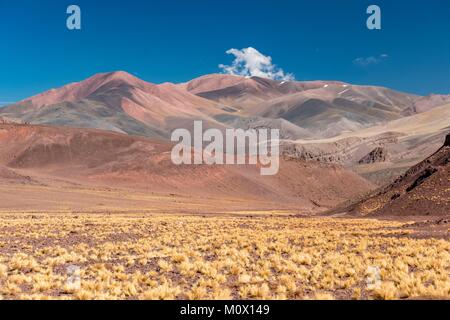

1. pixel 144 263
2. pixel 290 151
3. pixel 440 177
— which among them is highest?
pixel 290 151

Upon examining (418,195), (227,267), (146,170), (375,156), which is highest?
(375,156)

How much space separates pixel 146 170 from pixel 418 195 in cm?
7976

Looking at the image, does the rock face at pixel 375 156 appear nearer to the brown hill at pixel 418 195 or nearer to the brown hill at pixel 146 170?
the brown hill at pixel 146 170

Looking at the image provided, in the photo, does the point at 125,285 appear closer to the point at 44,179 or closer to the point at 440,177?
the point at 440,177

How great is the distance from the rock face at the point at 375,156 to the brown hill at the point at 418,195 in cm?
13233

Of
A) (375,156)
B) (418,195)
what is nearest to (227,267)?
(418,195)

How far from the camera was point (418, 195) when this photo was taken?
153ft

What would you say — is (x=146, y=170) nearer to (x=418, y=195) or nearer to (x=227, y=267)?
(x=418, y=195)

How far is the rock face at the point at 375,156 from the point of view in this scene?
614 ft

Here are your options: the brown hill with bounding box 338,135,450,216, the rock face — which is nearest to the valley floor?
the brown hill with bounding box 338,135,450,216

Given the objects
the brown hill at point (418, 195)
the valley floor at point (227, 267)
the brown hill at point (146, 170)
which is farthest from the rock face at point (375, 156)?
the valley floor at point (227, 267)

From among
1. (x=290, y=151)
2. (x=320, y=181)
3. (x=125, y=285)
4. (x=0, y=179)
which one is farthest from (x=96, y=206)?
(x=290, y=151)

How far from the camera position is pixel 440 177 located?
1863 inches

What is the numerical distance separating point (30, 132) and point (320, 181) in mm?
79937
